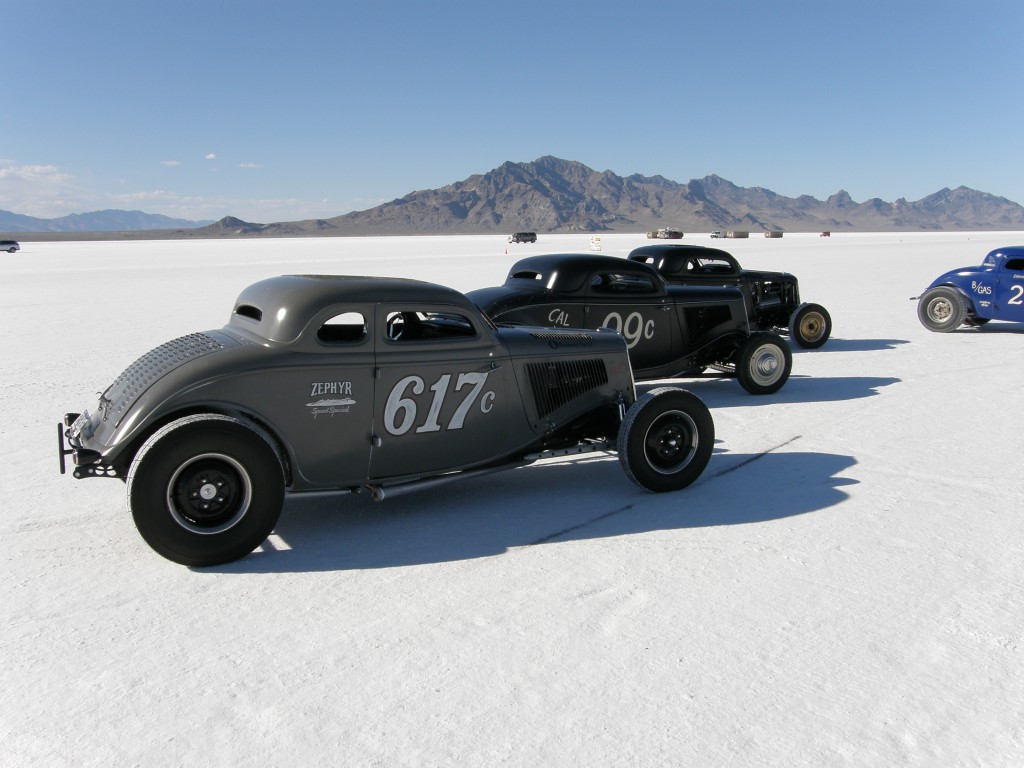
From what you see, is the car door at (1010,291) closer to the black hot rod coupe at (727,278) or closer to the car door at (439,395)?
the black hot rod coupe at (727,278)

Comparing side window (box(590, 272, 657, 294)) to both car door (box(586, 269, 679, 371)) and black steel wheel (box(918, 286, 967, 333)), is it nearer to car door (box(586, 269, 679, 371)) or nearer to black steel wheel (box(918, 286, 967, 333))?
car door (box(586, 269, 679, 371))

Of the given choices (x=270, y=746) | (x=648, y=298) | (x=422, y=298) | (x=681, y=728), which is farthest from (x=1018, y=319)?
(x=270, y=746)

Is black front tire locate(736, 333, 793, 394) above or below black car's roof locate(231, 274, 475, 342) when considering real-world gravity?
below

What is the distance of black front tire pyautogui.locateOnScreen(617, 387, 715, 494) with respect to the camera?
19.8 ft

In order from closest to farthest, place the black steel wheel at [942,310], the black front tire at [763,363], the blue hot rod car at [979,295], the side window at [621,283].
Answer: the side window at [621,283]
the black front tire at [763,363]
the blue hot rod car at [979,295]
the black steel wheel at [942,310]

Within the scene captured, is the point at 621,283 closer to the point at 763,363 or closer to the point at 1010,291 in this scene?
the point at 763,363

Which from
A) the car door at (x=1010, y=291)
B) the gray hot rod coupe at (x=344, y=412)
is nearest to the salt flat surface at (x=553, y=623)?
the gray hot rod coupe at (x=344, y=412)

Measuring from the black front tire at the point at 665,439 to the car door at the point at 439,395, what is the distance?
0.92 m

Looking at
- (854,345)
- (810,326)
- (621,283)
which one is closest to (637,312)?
(621,283)

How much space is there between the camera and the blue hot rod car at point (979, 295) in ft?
47.8

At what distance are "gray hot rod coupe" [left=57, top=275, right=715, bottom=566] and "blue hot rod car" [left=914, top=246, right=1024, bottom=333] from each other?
11.1 metres

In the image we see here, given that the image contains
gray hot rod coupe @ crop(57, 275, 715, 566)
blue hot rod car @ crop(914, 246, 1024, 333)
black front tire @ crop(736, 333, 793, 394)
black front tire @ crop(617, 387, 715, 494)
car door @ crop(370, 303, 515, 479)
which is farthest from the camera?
blue hot rod car @ crop(914, 246, 1024, 333)

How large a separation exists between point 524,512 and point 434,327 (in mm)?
1457

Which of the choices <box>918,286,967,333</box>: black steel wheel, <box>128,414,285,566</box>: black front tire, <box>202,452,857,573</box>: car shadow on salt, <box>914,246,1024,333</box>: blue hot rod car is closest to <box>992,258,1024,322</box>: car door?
<box>914,246,1024,333</box>: blue hot rod car
